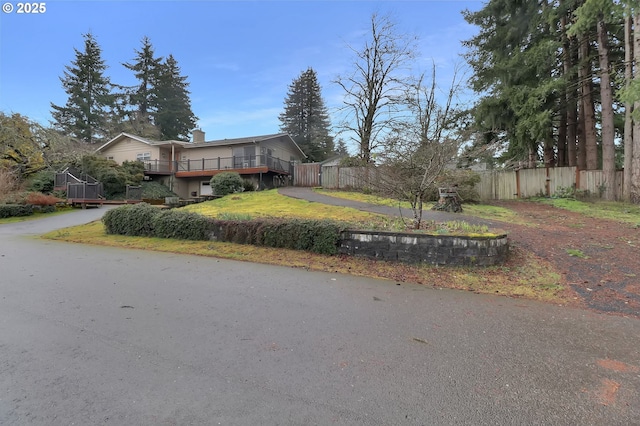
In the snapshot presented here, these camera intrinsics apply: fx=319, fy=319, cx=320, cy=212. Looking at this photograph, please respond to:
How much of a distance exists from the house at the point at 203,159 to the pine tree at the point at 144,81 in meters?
17.7

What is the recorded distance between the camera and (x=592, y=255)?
641 cm

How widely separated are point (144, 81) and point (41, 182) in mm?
29831

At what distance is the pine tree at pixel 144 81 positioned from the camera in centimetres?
4622

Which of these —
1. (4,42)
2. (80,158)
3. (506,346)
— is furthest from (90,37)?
(506,346)

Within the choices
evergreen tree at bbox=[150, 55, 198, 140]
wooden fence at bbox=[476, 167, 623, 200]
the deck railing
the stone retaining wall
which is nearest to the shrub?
the deck railing

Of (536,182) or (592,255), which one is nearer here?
(592,255)

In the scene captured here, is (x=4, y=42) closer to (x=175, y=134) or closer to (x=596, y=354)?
(x=596, y=354)

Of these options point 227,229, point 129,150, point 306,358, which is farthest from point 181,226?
point 129,150

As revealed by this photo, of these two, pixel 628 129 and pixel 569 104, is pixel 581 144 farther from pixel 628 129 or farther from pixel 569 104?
pixel 628 129

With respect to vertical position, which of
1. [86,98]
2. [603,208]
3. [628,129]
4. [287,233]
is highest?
[86,98]

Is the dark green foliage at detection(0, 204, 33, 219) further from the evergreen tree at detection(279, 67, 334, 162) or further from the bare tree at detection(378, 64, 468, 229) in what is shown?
the evergreen tree at detection(279, 67, 334, 162)

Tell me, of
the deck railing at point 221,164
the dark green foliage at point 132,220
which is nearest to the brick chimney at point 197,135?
the deck railing at point 221,164

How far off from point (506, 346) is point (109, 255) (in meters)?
8.54

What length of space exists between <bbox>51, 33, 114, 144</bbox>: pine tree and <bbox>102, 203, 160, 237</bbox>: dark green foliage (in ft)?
131
